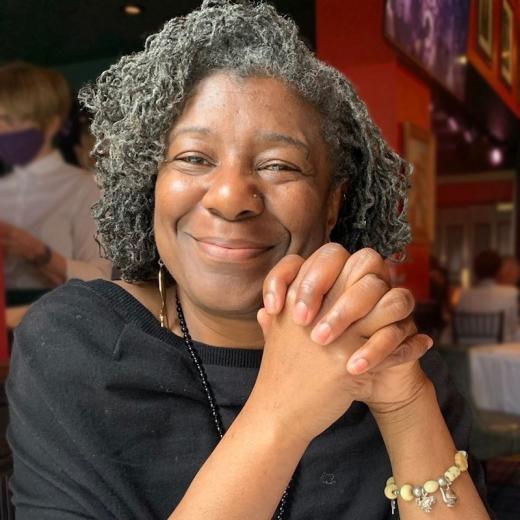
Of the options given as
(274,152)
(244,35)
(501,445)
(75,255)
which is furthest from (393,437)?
(501,445)

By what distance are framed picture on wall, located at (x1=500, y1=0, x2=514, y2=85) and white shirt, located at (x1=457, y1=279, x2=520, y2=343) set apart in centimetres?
243

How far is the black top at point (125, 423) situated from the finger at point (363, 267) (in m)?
0.34

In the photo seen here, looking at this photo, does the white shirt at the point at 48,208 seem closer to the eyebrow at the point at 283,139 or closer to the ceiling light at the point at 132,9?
the ceiling light at the point at 132,9

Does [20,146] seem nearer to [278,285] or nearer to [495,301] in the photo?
[278,285]

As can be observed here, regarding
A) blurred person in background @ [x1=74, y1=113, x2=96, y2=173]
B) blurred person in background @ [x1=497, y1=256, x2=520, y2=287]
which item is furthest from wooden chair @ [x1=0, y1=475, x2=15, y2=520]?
blurred person in background @ [x1=497, y1=256, x2=520, y2=287]

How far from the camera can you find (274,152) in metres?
0.89

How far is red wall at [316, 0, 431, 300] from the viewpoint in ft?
8.76

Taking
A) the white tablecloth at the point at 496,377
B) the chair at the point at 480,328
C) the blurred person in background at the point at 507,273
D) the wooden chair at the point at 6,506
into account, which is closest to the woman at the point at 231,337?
the wooden chair at the point at 6,506

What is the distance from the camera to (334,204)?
108cm

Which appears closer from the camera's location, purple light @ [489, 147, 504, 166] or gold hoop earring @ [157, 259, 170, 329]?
gold hoop earring @ [157, 259, 170, 329]

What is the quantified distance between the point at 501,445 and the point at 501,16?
7.44ft

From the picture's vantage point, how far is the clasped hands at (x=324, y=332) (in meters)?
0.73

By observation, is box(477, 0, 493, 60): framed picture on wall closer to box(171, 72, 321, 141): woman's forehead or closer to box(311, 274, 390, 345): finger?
box(171, 72, 321, 141): woman's forehead

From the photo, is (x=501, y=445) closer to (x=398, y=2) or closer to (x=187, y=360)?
(x=398, y=2)
